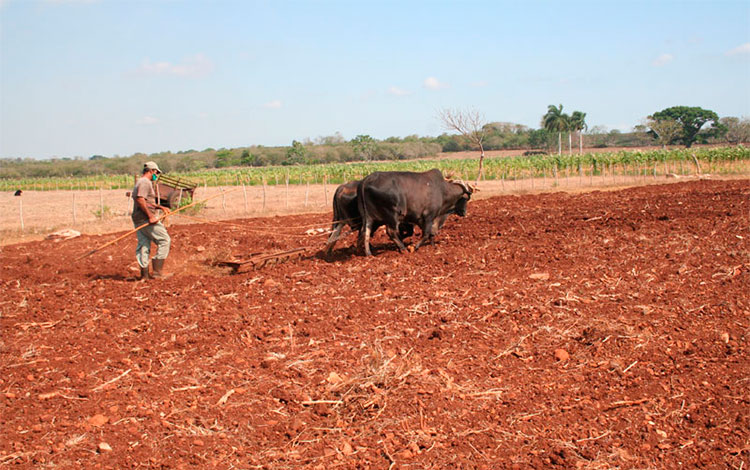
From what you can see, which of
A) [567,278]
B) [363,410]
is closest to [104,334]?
[363,410]

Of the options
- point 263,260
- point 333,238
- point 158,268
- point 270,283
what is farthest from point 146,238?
point 333,238

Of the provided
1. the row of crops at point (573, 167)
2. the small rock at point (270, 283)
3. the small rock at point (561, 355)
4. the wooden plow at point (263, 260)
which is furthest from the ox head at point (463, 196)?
the row of crops at point (573, 167)

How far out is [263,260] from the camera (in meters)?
10.2

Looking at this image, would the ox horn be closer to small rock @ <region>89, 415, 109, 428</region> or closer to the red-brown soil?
the red-brown soil

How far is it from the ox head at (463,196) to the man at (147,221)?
19.3 feet

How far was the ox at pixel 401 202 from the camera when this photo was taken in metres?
10.9

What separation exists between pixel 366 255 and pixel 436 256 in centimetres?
134

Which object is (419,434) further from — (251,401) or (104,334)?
(104,334)

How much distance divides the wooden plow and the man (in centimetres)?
102

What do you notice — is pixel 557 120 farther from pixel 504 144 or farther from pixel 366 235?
pixel 366 235

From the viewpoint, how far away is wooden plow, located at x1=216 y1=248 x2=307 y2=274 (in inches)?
392

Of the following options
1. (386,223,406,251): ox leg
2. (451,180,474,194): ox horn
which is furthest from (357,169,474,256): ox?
(451,180,474,194): ox horn

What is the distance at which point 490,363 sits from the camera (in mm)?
6020

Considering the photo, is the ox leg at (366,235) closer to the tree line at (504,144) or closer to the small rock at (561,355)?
the small rock at (561,355)
